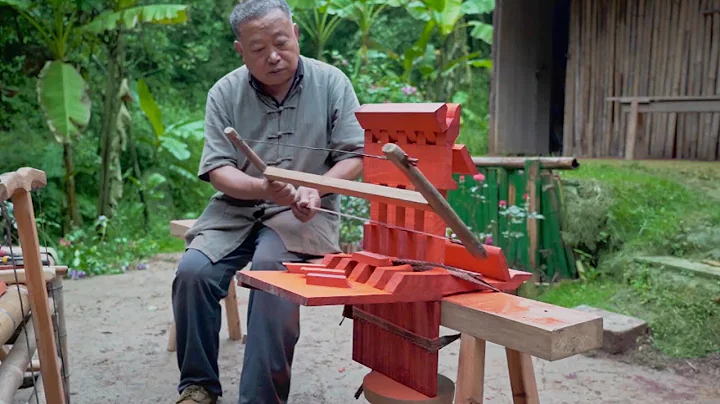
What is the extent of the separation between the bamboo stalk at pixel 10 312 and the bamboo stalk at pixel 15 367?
54 mm

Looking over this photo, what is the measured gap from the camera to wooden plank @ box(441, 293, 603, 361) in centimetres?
180

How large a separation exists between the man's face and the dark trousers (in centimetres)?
67

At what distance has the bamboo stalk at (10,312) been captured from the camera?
7.36ft

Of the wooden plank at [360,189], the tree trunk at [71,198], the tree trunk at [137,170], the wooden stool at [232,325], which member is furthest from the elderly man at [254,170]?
the tree trunk at [137,170]

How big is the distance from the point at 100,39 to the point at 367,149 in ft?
19.2

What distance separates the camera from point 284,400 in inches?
109

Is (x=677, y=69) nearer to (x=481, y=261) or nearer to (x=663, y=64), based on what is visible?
(x=663, y=64)

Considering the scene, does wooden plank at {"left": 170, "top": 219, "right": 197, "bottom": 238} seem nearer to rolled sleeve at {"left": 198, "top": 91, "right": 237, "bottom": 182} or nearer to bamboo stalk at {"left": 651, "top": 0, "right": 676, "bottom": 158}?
rolled sleeve at {"left": 198, "top": 91, "right": 237, "bottom": 182}

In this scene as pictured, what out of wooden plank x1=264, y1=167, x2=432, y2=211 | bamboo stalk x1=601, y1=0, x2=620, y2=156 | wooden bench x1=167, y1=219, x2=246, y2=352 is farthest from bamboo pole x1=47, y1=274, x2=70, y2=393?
bamboo stalk x1=601, y1=0, x2=620, y2=156

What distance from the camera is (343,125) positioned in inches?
122

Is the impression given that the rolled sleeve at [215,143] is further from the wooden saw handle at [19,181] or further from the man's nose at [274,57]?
the wooden saw handle at [19,181]

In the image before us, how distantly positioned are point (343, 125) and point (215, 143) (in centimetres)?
56

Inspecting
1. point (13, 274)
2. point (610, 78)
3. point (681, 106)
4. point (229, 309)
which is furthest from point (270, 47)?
point (610, 78)

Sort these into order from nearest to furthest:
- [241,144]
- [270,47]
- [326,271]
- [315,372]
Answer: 1. [326,271]
2. [241,144]
3. [270,47]
4. [315,372]
